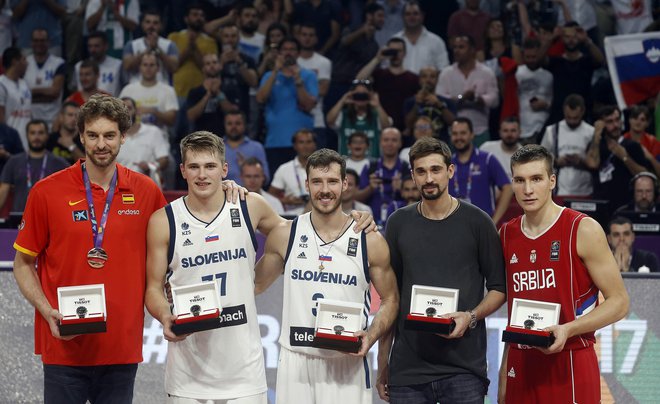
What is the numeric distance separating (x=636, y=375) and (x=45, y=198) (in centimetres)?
439

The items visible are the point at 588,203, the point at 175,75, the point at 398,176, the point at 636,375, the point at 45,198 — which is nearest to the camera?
the point at 45,198

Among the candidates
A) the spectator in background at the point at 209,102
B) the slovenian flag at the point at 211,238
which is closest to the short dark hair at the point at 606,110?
the spectator in background at the point at 209,102

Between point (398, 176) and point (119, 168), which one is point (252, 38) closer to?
point (398, 176)

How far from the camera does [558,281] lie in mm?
6062

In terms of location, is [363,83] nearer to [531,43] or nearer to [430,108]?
[430,108]

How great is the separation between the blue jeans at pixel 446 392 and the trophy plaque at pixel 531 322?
0.50m

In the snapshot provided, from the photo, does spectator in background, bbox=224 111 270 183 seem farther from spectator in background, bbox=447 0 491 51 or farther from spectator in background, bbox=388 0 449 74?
spectator in background, bbox=447 0 491 51

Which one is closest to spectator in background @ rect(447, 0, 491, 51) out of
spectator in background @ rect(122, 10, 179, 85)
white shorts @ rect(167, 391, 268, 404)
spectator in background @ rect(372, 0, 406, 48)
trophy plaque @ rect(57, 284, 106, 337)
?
spectator in background @ rect(372, 0, 406, 48)

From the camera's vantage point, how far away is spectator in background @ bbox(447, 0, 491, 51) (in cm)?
1440

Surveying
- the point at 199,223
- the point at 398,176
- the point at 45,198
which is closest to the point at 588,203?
the point at 398,176

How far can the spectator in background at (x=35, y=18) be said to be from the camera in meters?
14.8

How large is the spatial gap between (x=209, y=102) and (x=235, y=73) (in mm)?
571

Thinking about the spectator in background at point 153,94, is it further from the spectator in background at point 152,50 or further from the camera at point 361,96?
the camera at point 361,96

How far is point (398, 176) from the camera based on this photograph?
38.2 ft
